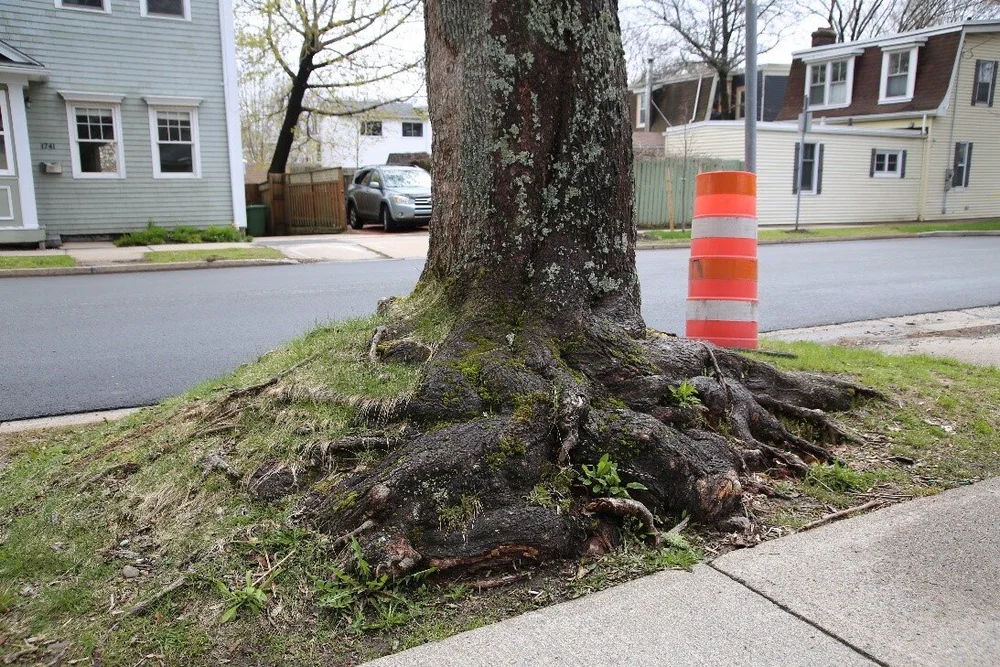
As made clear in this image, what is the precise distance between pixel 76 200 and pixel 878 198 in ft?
86.2

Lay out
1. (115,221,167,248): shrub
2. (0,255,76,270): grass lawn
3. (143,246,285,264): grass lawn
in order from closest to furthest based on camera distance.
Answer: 1. (0,255,76,270): grass lawn
2. (143,246,285,264): grass lawn
3. (115,221,167,248): shrub

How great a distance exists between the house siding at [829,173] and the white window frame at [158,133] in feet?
55.3

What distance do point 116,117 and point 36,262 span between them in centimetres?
600

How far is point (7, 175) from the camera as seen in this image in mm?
16938

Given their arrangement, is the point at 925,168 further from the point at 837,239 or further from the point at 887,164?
the point at 837,239

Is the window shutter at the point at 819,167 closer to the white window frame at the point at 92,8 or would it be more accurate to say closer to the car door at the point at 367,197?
the car door at the point at 367,197

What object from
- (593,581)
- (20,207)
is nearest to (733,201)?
(593,581)

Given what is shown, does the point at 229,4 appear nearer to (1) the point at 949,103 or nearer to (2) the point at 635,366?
(2) the point at 635,366

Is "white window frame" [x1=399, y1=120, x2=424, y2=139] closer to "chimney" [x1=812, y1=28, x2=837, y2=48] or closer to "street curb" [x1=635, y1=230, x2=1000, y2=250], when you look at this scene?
"chimney" [x1=812, y1=28, x2=837, y2=48]

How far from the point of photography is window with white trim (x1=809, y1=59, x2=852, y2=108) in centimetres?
3131

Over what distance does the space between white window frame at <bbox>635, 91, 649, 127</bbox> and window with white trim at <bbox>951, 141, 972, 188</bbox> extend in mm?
17141

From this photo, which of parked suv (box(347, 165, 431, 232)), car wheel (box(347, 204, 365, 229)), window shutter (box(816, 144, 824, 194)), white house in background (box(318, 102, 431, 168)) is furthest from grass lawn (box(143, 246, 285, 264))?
white house in background (box(318, 102, 431, 168))

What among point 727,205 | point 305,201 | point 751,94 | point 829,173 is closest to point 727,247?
point 727,205

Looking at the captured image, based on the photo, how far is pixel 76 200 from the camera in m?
18.1
